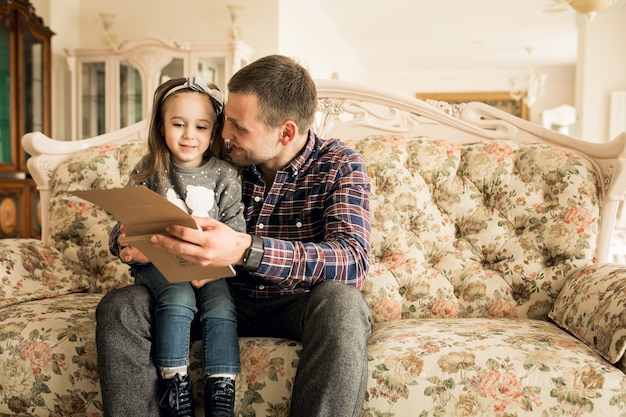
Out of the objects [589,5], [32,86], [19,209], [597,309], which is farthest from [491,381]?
[32,86]

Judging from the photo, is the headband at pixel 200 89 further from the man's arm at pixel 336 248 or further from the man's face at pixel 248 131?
the man's arm at pixel 336 248

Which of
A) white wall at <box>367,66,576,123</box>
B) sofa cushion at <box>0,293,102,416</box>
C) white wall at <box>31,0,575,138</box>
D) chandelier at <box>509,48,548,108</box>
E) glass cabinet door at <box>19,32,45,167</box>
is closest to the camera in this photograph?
sofa cushion at <box>0,293,102,416</box>

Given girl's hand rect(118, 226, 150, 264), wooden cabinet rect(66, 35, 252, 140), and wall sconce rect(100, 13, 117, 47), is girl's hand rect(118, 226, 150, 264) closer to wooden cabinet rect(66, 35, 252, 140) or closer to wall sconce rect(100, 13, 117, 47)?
wooden cabinet rect(66, 35, 252, 140)

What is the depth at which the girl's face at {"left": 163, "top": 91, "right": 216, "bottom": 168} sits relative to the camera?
1667 millimetres

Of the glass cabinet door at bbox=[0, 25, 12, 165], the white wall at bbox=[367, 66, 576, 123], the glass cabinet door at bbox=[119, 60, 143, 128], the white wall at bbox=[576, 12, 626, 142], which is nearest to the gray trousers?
the glass cabinet door at bbox=[0, 25, 12, 165]

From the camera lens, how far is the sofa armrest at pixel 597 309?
1.48 metres

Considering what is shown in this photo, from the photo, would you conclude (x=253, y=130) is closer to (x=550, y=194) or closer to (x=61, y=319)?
(x=61, y=319)

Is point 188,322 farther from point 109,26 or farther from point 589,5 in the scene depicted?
point 109,26

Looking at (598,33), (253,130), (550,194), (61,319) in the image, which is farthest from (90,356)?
(598,33)

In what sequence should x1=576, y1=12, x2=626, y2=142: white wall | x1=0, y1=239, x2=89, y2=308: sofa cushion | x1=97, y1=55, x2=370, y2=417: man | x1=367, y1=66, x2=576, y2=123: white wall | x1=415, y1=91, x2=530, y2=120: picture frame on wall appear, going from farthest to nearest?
x1=415, y1=91, x2=530, y2=120: picture frame on wall
x1=367, y1=66, x2=576, y2=123: white wall
x1=576, y1=12, x2=626, y2=142: white wall
x1=0, y1=239, x2=89, y2=308: sofa cushion
x1=97, y1=55, x2=370, y2=417: man

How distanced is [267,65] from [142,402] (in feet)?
2.85

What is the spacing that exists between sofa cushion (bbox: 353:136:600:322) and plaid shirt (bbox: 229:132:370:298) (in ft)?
1.20

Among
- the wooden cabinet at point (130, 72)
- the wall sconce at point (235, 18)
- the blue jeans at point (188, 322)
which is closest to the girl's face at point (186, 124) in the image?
the blue jeans at point (188, 322)

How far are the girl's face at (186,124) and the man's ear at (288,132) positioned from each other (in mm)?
192
